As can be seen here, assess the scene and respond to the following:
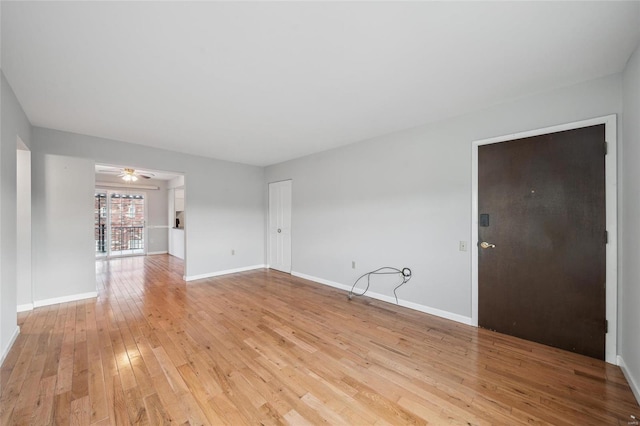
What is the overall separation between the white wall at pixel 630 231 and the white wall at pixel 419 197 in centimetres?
30

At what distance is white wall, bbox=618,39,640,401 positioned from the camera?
1768 mm

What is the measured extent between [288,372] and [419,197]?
257 centimetres

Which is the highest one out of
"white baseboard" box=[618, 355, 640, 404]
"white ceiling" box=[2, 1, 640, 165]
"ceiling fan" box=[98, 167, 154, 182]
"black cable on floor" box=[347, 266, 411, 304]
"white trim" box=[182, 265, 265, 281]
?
"white ceiling" box=[2, 1, 640, 165]

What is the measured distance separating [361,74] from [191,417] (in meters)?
2.84

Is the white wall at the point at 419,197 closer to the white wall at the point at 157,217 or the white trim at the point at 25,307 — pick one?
the white trim at the point at 25,307

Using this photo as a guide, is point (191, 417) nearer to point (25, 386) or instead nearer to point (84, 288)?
point (25, 386)

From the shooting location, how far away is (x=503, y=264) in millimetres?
2648

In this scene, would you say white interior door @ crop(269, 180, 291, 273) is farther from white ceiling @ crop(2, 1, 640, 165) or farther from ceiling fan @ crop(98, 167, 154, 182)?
ceiling fan @ crop(98, 167, 154, 182)

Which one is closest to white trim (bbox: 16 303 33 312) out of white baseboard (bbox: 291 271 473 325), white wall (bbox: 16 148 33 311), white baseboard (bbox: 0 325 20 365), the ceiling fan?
white wall (bbox: 16 148 33 311)

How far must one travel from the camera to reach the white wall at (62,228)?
3428 millimetres

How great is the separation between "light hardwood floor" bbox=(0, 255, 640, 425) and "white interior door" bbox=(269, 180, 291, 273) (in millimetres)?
2278

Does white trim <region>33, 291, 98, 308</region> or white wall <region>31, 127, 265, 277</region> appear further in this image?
white wall <region>31, 127, 265, 277</region>

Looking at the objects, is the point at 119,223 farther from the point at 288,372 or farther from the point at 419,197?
the point at 419,197

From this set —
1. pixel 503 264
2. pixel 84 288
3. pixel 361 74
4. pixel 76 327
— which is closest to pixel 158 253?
pixel 84 288
